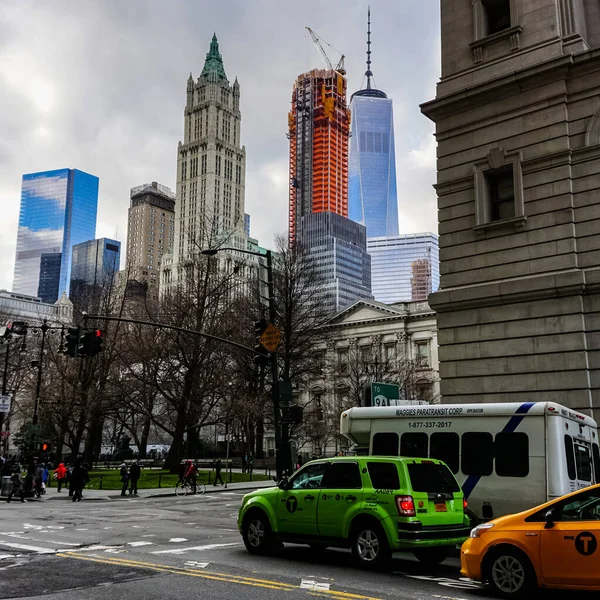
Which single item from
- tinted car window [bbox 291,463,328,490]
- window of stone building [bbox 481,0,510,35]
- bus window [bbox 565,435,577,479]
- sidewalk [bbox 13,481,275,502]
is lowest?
sidewalk [bbox 13,481,275,502]

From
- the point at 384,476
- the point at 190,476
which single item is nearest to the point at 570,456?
the point at 384,476

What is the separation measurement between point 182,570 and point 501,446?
6.83 metres

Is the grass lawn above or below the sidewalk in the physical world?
above

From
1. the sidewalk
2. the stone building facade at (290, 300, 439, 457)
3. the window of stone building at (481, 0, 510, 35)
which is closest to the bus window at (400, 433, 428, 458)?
the window of stone building at (481, 0, 510, 35)

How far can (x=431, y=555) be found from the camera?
11727 millimetres

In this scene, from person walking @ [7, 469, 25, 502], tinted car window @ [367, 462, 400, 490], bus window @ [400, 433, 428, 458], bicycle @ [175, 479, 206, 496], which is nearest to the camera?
tinted car window @ [367, 462, 400, 490]

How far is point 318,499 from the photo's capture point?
1198cm

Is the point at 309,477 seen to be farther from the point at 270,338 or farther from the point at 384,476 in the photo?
the point at 270,338

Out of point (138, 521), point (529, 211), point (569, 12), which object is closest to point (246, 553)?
point (138, 521)

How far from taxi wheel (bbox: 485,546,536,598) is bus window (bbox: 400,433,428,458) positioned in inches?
232

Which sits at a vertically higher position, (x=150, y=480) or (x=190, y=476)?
(x=190, y=476)

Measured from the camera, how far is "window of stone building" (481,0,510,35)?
22422mm

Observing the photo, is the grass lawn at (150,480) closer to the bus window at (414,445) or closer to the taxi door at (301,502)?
the bus window at (414,445)

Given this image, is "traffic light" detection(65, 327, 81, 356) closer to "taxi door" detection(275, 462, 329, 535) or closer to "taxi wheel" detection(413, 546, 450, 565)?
"taxi door" detection(275, 462, 329, 535)
